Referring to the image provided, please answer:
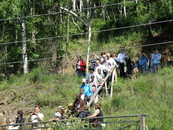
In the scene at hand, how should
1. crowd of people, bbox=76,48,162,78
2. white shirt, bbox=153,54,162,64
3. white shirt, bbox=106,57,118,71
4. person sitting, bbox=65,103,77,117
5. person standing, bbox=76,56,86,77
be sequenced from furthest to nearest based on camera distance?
1. person standing, bbox=76,56,86,77
2. white shirt, bbox=153,54,162,64
3. crowd of people, bbox=76,48,162,78
4. white shirt, bbox=106,57,118,71
5. person sitting, bbox=65,103,77,117

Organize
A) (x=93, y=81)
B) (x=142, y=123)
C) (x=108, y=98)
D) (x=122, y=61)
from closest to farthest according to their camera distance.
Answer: (x=142, y=123) → (x=93, y=81) → (x=108, y=98) → (x=122, y=61)

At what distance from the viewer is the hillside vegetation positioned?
15.5m

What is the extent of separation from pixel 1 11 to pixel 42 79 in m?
5.86

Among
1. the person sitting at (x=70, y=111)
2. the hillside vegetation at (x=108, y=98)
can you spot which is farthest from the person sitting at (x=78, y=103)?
the hillside vegetation at (x=108, y=98)

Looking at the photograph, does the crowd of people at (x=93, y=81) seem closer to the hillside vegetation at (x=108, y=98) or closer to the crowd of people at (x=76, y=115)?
the crowd of people at (x=76, y=115)

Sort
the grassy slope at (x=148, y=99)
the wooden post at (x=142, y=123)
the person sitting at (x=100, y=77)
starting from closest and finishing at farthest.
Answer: the wooden post at (x=142, y=123) → the grassy slope at (x=148, y=99) → the person sitting at (x=100, y=77)

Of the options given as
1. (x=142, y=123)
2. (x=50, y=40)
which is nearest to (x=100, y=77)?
(x=142, y=123)

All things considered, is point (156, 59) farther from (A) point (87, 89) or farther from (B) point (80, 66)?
(A) point (87, 89)

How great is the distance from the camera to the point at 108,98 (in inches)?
667

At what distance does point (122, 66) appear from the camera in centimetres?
2009

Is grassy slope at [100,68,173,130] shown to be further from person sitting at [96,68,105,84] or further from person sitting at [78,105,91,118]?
person sitting at [78,105,91,118]

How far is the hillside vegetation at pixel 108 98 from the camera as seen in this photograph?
51.0 feet

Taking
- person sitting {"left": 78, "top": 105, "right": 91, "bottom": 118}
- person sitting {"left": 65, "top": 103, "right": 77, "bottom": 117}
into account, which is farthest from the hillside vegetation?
person sitting {"left": 78, "top": 105, "right": 91, "bottom": 118}

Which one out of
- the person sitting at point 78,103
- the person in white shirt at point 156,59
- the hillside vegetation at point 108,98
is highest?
the person in white shirt at point 156,59
